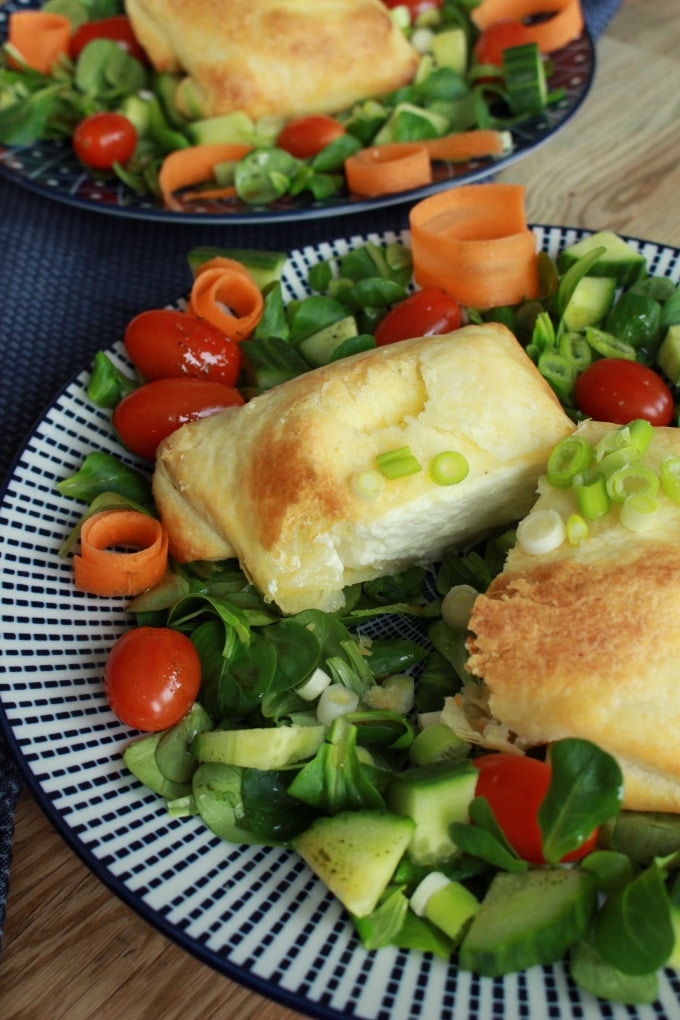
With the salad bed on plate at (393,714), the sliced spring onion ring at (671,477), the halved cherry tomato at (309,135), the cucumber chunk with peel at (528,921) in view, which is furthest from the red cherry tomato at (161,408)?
the cucumber chunk with peel at (528,921)

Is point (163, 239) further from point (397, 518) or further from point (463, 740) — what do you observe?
point (463, 740)

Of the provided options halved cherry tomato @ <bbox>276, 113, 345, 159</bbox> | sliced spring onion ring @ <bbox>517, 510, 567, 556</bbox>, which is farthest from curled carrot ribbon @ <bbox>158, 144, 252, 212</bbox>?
sliced spring onion ring @ <bbox>517, 510, 567, 556</bbox>

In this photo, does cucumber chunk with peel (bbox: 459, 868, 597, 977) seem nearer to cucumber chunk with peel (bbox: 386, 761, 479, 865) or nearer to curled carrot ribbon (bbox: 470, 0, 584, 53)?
cucumber chunk with peel (bbox: 386, 761, 479, 865)

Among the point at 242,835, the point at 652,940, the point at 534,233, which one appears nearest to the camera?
the point at 652,940

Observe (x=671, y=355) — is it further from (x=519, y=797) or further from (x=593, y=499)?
(x=519, y=797)

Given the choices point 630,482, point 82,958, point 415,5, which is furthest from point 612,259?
point 82,958

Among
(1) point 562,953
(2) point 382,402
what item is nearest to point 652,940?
(1) point 562,953
